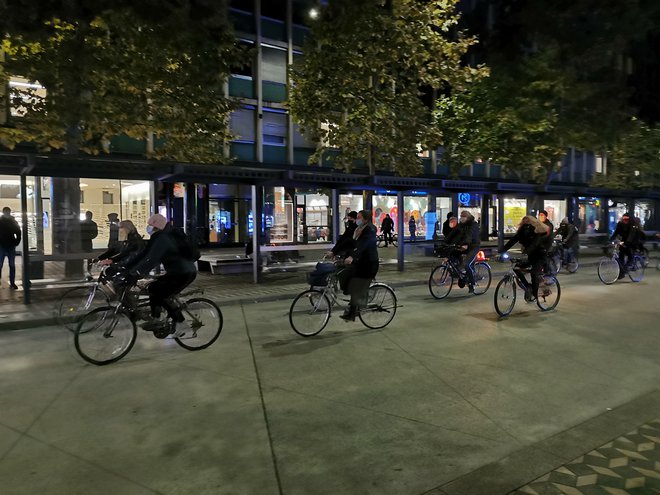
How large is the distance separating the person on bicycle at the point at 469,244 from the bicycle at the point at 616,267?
4355 millimetres

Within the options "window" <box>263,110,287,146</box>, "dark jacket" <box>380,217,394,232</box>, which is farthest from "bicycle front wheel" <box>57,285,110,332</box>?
→ "dark jacket" <box>380,217,394,232</box>

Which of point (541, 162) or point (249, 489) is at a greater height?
point (541, 162)

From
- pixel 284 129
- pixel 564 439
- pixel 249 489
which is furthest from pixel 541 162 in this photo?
pixel 249 489

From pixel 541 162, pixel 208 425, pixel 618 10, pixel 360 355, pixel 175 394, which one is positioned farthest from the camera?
pixel 541 162

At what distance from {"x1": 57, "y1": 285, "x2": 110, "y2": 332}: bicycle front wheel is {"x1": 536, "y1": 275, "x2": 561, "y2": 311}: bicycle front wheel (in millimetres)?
7494

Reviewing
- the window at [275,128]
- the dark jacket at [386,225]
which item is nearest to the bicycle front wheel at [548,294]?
the dark jacket at [386,225]

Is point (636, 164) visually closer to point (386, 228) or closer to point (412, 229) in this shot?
point (412, 229)

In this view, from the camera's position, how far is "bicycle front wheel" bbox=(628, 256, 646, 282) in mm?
13867

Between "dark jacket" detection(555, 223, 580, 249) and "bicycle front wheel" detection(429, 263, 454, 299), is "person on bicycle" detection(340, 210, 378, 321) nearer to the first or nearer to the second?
"bicycle front wheel" detection(429, 263, 454, 299)

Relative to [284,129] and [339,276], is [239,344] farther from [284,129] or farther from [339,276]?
[284,129]

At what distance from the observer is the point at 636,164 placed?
78.2ft

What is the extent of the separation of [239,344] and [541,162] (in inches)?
674

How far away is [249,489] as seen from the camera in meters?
3.45

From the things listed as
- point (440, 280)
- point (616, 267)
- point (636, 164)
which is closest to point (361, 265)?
point (440, 280)
